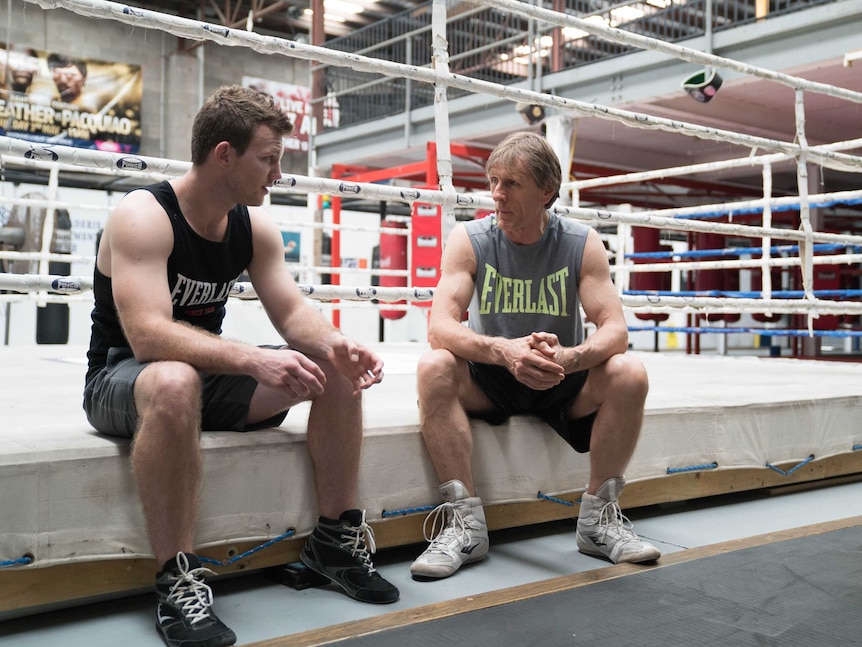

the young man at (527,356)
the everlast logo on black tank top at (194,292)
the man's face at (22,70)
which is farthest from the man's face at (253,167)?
the man's face at (22,70)

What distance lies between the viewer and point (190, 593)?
1234 millimetres

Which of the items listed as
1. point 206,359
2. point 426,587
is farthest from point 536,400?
point 206,359

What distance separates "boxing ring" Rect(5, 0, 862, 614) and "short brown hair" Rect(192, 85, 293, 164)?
34cm

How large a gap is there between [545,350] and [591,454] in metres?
0.30

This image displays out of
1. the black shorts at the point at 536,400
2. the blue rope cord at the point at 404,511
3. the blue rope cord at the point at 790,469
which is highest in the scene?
the black shorts at the point at 536,400

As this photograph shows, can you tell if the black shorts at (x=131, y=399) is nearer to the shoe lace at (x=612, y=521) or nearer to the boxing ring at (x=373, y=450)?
the boxing ring at (x=373, y=450)

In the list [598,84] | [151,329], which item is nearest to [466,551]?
[151,329]

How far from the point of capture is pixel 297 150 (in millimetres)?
12758

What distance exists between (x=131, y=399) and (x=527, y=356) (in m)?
0.69

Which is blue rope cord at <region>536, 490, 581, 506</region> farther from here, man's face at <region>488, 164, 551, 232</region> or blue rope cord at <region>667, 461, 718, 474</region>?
man's face at <region>488, 164, 551, 232</region>

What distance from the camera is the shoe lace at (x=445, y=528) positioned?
1576 millimetres

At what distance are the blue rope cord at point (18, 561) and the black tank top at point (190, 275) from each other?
34cm

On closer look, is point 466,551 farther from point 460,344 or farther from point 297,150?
point 297,150

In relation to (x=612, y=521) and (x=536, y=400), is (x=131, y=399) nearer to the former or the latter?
(x=536, y=400)
